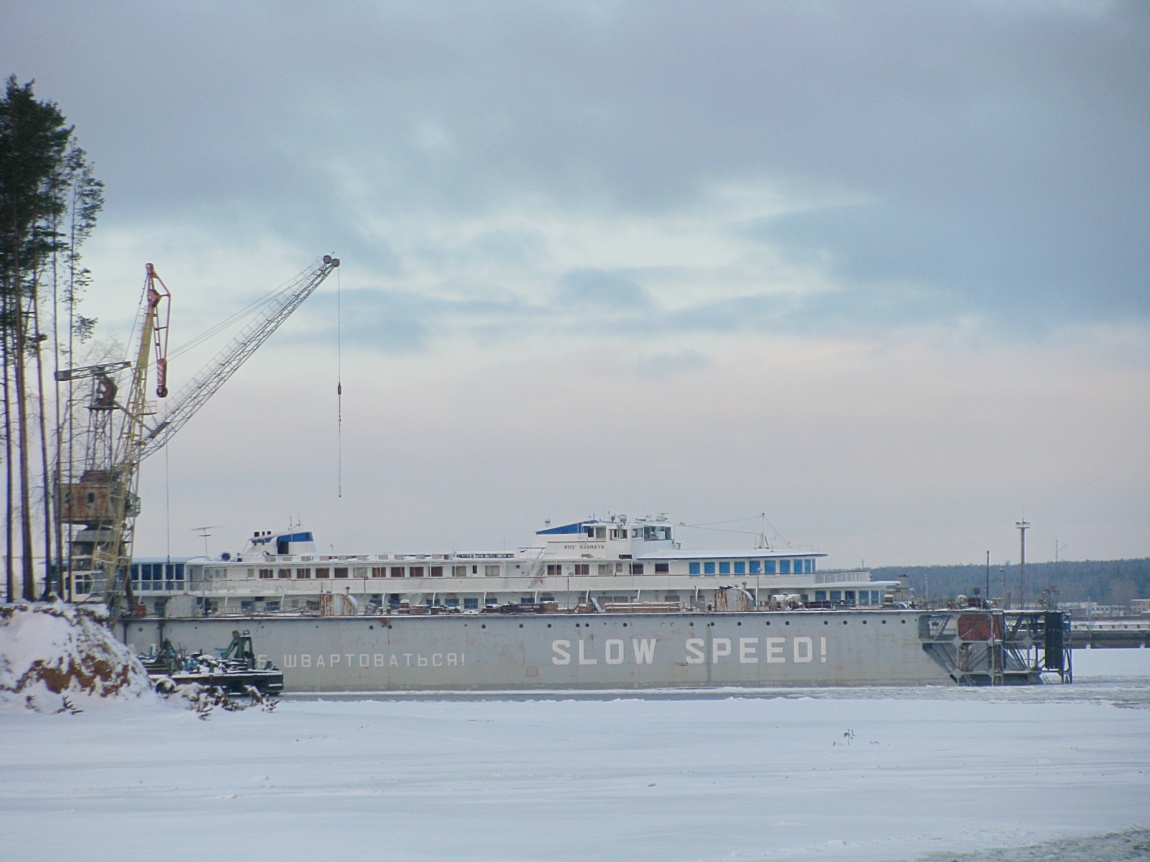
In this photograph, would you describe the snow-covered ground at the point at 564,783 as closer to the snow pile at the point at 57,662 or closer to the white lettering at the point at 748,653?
the snow pile at the point at 57,662

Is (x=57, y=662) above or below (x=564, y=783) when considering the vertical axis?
above

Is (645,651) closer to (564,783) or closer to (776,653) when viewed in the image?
(776,653)

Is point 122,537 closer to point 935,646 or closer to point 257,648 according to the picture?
point 257,648

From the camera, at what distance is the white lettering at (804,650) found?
51125 millimetres

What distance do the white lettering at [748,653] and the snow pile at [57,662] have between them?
2585cm

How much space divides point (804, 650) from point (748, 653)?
2.36m

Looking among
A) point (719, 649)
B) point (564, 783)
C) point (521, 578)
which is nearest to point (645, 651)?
point (719, 649)

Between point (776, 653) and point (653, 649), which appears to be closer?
point (776, 653)

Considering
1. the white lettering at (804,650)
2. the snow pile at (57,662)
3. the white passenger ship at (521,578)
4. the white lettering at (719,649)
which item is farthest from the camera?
the white passenger ship at (521,578)

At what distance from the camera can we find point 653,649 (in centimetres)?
5169

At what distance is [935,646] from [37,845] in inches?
1644

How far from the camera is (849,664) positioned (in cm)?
5088

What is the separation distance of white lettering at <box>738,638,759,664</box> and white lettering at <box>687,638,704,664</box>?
5.39ft

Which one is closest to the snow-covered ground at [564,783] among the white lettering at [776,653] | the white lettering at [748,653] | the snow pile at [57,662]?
the snow pile at [57,662]
